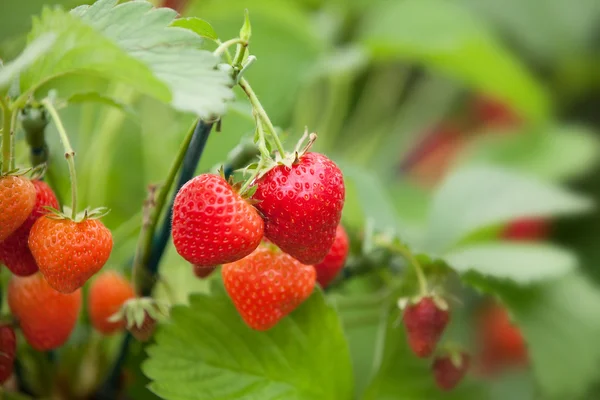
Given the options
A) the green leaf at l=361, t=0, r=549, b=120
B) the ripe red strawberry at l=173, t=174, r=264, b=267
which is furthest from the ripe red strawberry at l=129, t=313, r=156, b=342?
the green leaf at l=361, t=0, r=549, b=120

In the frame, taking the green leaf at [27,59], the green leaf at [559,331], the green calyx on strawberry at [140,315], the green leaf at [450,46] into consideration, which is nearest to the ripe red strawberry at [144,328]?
the green calyx on strawberry at [140,315]

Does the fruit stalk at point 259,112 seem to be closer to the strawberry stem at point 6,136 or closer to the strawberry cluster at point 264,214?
the strawberry cluster at point 264,214

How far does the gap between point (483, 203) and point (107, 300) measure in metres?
0.53

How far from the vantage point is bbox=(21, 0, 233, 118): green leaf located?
1.16ft

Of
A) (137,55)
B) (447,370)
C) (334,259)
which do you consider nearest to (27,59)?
(137,55)

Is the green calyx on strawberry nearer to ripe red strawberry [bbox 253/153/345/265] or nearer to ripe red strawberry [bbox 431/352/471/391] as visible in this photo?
ripe red strawberry [bbox 253/153/345/265]

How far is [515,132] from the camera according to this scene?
1.34 m

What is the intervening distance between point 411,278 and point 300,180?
0.81 feet

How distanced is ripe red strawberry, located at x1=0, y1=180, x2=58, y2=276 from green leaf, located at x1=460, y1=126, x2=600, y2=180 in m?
0.91

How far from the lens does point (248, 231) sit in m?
0.41

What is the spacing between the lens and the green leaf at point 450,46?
3.55ft

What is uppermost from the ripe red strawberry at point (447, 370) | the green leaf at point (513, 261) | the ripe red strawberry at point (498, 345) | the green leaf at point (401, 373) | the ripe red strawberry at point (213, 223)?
the ripe red strawberry at point (213, 223)

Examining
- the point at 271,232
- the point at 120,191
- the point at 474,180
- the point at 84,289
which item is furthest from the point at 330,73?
the point at 271,232

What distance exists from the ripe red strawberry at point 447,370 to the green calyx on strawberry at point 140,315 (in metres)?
0.24
